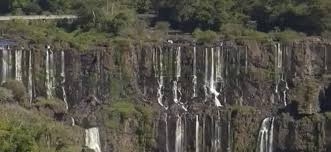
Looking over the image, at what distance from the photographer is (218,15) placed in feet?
195

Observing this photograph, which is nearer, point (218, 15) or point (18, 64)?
point (18, 64)

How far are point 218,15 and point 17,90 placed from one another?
19.7m

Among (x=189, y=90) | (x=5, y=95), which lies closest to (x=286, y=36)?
(x=189, y=90)

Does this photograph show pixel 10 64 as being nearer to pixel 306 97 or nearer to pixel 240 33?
pixel 240 33

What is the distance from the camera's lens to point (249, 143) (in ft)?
161

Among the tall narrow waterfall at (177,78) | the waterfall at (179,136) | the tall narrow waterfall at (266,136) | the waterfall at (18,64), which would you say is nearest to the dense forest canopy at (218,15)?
the tall narrow waterfall at (177,78)

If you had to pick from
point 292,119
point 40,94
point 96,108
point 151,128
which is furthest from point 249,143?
point 40,94

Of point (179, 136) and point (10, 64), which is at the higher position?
A: point (10, 64)

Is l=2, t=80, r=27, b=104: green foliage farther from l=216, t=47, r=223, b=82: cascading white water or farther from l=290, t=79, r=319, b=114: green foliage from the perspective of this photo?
l=290, t=79, r=319, b=114: green foliage

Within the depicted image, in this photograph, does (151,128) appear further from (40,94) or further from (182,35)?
(182,35)

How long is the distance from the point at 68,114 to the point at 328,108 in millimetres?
15913

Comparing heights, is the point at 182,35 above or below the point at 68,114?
above

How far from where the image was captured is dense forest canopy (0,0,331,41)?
2217 inches

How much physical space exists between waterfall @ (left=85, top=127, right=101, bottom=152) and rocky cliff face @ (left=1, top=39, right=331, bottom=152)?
0.29 meters
